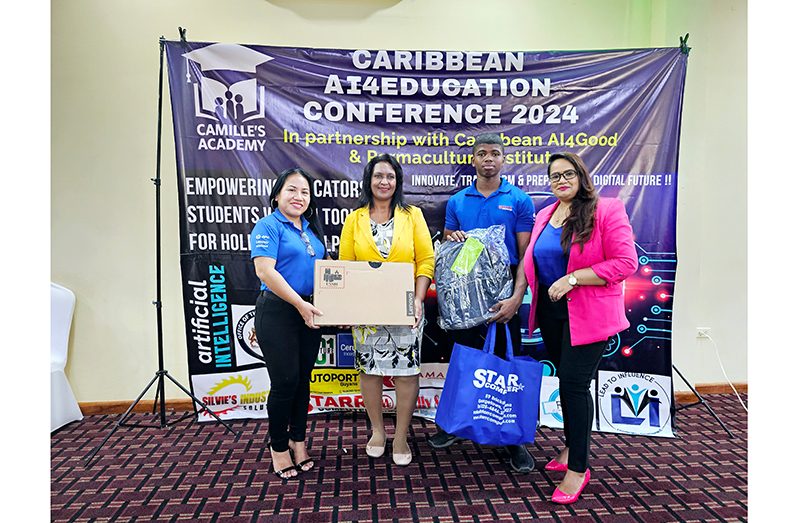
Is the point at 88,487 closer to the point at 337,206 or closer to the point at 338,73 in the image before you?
the point at 337,206

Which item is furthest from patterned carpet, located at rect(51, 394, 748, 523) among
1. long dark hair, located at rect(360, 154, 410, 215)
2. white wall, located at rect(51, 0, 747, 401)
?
long dark hair, located at rect(360, 154, 410, 215)

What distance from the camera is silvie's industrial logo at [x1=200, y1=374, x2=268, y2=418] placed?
9.64 ft

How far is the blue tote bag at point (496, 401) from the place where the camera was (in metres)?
2.14

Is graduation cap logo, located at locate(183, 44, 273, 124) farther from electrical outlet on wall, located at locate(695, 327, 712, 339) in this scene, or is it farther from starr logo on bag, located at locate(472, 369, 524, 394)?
electrical outlet on wall, located at locate(695, 327, 712, 339)

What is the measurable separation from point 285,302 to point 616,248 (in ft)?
4.79

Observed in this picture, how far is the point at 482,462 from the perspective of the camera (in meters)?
2.41

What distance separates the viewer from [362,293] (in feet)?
7.11

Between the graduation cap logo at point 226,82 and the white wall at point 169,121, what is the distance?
0.42 meters

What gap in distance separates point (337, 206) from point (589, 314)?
5.38ft

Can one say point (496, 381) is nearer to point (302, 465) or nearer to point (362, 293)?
point (362, 293)

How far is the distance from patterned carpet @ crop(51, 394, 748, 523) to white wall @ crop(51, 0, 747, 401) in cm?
74
